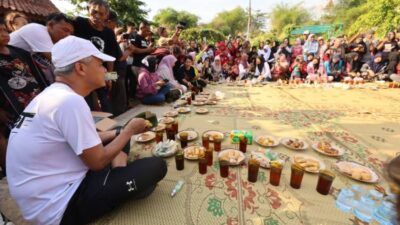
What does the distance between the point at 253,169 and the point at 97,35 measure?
287 centimetres

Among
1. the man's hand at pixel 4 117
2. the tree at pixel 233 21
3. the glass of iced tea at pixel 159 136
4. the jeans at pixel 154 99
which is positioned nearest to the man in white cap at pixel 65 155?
the man's hand at pixel 4 117

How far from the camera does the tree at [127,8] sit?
14614 millimetres

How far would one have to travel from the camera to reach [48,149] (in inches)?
44.6

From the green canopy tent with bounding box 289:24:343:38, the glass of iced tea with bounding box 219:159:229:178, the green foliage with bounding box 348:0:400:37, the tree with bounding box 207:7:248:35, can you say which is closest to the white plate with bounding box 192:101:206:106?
the glass of iced tea with bounding box 219:159:229:178

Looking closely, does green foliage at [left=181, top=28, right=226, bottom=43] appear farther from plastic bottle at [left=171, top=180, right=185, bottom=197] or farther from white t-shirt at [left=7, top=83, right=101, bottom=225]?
white t-shirt at [left=7, top=83, right=101, bottom=225]

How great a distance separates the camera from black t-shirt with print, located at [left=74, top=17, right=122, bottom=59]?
2988mm

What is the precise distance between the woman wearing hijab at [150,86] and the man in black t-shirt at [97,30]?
104 cm

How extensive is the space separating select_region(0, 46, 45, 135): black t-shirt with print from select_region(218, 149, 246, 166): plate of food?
183cm

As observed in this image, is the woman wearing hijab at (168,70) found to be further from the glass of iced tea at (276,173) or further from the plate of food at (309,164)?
the glass of iced tea at (276,173)

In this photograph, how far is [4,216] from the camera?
1.47 meters

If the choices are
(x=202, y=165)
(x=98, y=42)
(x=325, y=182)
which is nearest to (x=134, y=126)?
(x=202, y=165)

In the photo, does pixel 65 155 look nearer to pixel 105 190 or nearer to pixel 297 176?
pixel 105 190

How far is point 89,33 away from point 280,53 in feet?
24.8

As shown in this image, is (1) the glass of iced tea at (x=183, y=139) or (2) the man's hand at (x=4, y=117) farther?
(1) the glass of iced tea at (x=183, y=139)
